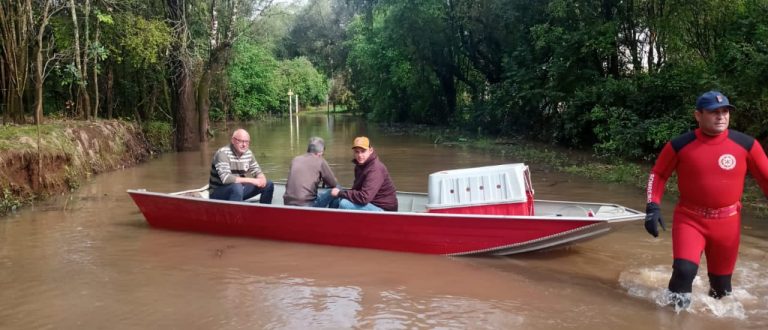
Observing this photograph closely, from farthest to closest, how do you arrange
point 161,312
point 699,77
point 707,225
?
point 699,77 < point 161,312 < point 707,225

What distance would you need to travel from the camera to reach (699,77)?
12625 mm

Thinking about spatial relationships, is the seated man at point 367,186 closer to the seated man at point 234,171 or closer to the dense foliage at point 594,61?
the seated man at point 234,171

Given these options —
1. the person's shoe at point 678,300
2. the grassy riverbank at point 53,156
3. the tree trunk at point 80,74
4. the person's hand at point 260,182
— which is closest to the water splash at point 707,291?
the person's shoe at point 678,300

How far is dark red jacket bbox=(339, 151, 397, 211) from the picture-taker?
7.23 metres

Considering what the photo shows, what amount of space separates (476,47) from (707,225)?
21118 millimetres

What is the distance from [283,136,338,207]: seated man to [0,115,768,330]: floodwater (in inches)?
22.6

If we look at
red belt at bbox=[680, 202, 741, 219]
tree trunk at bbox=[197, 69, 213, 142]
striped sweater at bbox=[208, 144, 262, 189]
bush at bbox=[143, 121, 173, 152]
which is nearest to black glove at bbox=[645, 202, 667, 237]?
red belt at bbox=[680, 202, 741, 219]

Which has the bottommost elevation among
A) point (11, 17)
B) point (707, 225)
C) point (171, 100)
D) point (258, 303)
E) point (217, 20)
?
point (258, 303)

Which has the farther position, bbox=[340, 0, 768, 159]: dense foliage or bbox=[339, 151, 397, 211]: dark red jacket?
bbox=[340, 0, 768, 159]: dense foliage

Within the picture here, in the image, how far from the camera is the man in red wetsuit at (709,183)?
4.43 m

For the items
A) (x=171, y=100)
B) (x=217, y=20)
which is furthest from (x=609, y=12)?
(x=171, y=100)

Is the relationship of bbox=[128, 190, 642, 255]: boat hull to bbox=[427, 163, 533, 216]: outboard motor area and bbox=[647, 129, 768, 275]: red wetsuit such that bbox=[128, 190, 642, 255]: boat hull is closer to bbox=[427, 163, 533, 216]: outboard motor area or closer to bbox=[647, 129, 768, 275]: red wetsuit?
bbox=[427, 163, 533, 216]: outboard motor area

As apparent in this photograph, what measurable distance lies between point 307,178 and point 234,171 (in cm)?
116

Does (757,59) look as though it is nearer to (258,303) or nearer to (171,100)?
(258,303)
